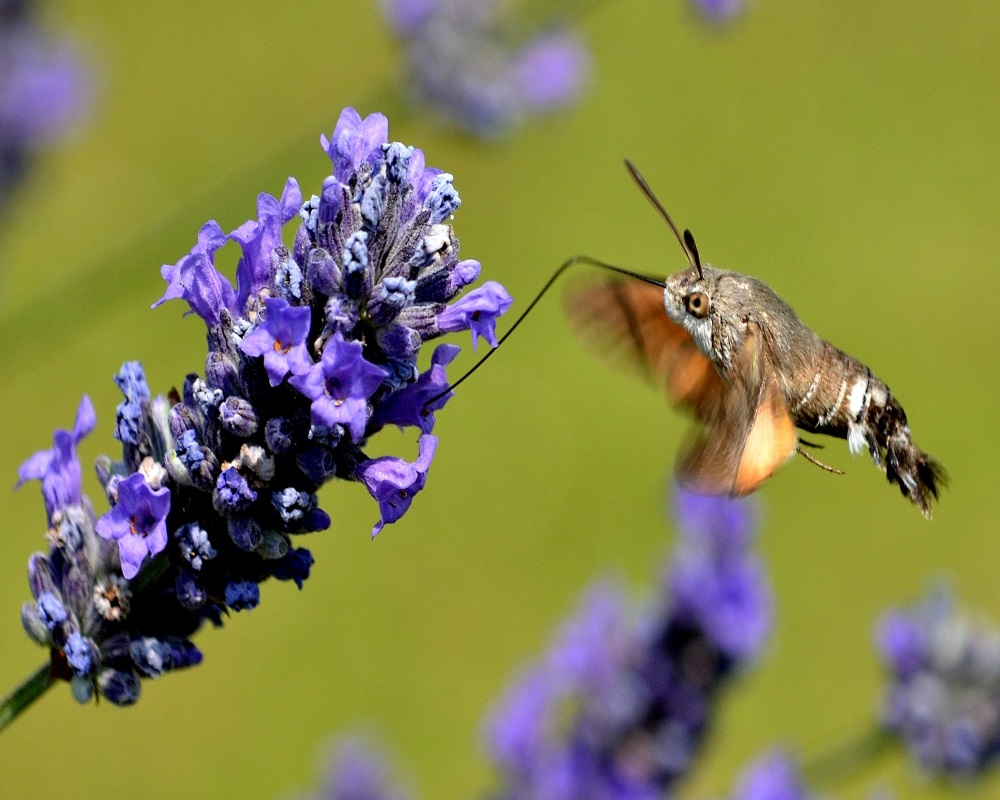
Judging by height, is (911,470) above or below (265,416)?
above

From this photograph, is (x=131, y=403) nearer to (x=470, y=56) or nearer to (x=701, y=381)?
(x=701, y=381)

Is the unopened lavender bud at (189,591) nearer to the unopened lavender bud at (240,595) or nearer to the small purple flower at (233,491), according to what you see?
the unopened lavender bud at (240,595)

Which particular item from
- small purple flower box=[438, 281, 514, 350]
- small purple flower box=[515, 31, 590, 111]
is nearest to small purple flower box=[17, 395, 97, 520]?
small purple flower box=[438, 281, 514, 350]

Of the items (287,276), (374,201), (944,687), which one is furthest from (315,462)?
(944,687)

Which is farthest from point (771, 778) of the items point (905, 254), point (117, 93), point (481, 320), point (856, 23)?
point (856, 23)

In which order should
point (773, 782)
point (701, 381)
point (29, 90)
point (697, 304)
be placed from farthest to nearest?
1. point (29, 90)
2. point (773, 782)
3. point (701, 381)
4. point (697, 304)

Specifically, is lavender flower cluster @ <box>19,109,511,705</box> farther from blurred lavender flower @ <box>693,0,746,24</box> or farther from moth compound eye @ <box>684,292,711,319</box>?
blurred lavender flower @ <box>693,0,746,24</box>

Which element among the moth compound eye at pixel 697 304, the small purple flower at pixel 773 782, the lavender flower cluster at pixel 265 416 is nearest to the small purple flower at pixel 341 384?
the lavender flower cluster at pixel 265 416
